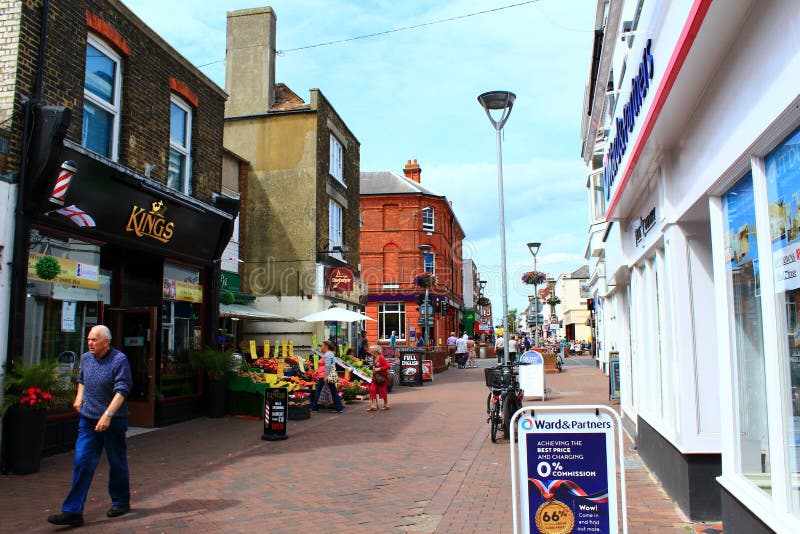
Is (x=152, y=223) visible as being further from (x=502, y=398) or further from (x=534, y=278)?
(x=534, y=278)

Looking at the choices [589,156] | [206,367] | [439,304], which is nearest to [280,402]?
[206,367]

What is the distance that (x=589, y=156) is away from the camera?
58.5ft

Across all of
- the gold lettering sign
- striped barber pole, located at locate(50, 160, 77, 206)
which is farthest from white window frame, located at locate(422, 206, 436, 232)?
striped barber pole, located at locate(50, 160, 77, 206)

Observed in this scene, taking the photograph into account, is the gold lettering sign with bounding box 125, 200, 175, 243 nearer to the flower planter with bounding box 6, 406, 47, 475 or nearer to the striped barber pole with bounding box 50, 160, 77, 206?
the striped barber pole with bounding box 50, 160, 77, 206

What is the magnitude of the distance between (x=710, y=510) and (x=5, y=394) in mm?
7891

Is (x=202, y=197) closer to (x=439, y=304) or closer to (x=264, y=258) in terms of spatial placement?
(x=264, y=258)

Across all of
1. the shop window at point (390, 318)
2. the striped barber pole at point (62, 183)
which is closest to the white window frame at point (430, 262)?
the shop window at point (390, 318)

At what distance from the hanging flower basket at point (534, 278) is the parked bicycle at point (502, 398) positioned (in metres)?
19.1

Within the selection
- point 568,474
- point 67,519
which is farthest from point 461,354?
point 568,474

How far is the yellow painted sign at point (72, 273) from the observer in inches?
341

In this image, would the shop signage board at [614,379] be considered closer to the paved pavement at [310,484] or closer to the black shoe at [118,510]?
the paved pavement at [310,484]

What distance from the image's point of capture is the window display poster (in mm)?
9453

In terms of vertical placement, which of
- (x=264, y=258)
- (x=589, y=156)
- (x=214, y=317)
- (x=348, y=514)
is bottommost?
(x=348, y=514)

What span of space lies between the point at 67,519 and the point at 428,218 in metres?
44.0
